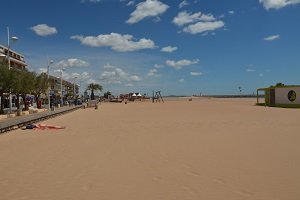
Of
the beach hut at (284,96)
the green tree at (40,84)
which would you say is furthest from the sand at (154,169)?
the green tree at (40,84)

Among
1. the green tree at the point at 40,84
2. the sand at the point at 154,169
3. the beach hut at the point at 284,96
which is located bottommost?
the sand at the point at 154,169

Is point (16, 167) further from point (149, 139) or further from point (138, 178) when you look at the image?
point (149, 139)

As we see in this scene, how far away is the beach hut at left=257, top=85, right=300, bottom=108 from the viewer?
1767 inches

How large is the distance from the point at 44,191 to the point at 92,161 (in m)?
3.39

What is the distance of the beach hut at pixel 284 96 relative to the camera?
44.9m

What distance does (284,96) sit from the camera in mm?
47094

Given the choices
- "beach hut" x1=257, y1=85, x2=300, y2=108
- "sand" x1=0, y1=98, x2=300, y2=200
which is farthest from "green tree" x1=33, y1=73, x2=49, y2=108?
"sand" x1=0, y1=98, x2=300, y2=200

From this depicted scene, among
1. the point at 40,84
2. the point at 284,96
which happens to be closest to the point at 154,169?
the point at 284,96

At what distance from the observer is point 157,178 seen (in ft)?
28.6

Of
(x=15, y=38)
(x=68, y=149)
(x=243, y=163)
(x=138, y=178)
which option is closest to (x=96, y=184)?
(x=138, y=178)

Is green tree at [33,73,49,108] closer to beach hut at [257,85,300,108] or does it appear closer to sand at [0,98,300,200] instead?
beach hut at [257,85,300,108]

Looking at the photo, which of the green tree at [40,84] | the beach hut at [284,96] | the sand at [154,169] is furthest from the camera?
A: the green tree at [40,84]

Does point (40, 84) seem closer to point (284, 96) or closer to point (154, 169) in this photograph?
point (284, 96)

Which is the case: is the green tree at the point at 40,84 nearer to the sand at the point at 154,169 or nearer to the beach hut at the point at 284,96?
the beach hut at the point at 284,96
